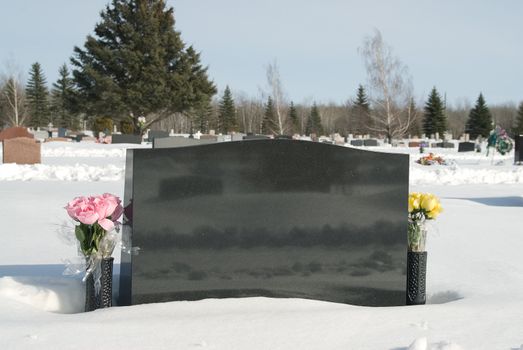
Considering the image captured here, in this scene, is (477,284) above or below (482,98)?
below

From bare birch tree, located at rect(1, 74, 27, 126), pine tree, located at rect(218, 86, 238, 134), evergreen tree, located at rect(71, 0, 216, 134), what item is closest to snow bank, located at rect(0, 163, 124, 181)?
evergreen tree, located at rect(71, 0, 216, 134)

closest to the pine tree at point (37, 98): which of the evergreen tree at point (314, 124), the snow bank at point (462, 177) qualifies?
the evergreen tree at point (314, 124)

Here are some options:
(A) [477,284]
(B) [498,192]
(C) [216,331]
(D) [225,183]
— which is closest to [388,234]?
(A) [477,284]

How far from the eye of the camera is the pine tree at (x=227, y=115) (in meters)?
79.1

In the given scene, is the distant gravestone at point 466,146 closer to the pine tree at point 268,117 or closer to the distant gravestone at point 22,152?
the distant gravestone at point 22,152

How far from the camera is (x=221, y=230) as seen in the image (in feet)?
12.4

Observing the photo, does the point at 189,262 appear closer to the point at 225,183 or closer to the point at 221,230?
the point at 221,230

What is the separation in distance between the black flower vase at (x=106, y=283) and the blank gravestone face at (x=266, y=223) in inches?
5.7

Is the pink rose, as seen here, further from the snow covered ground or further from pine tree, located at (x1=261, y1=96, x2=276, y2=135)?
pine tree, located at (x1=261, y1=96, x2=276, y2=135)

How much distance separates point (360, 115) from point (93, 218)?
6375 cm

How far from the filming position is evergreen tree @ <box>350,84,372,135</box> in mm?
60491

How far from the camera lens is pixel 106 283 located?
3676 mm

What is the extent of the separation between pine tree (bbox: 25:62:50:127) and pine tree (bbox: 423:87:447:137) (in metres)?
48.8

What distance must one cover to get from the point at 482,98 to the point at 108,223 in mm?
74460
